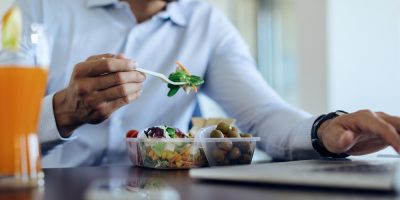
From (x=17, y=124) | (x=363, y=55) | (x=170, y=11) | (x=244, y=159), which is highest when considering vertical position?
(x=170, y=11)

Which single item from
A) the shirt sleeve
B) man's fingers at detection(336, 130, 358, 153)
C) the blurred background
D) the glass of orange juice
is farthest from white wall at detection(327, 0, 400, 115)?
the glass of orange juice

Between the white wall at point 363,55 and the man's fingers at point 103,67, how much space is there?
57.3 inches

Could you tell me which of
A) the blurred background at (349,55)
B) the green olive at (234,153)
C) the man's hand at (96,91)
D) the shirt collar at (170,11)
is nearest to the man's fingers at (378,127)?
the green olive at (234,153)

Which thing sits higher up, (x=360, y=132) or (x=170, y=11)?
(x=170, y=11)

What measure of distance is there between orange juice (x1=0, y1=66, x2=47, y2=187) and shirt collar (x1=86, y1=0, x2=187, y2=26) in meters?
0.89

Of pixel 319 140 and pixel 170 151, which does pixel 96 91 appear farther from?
pixel 319 140

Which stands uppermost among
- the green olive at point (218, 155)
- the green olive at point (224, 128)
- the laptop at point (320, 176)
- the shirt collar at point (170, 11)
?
the shirt collar at point (170, 11)

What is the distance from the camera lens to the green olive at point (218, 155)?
87cm

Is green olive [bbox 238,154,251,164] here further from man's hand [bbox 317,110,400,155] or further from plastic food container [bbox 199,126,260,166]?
man's hand [bbox 317,110,400,155]

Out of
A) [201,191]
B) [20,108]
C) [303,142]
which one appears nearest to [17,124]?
[20,108]

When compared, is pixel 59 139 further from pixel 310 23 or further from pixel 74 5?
pixel 310 23

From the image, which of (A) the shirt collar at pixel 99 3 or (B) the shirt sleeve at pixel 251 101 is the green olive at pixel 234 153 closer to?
(B) the shirt sleeve at pixel 251 101

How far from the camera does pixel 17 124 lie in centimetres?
61

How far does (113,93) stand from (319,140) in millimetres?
412
